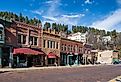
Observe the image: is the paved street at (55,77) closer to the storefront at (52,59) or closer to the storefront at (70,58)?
the storefront at (52,59)

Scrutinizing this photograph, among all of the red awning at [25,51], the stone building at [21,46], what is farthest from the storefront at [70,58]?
the red awning at [25,51]

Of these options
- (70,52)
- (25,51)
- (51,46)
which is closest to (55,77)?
(25,51)

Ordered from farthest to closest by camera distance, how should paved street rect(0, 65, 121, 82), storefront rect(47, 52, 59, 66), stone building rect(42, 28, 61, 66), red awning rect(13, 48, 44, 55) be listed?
storefront rect(47, 52, 59, 66), stone building rect(42, 28, 61, 66), red awning rect(13, 48, 44, 55), paved street rect(0, 65, 121, 82)

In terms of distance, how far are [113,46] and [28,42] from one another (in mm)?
102424

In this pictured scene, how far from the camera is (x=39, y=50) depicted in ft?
165

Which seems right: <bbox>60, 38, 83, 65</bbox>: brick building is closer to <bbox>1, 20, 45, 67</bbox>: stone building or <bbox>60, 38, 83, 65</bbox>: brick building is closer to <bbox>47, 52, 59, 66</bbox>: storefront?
<bbox>47, 52, 59, 66</bbox>: storefront

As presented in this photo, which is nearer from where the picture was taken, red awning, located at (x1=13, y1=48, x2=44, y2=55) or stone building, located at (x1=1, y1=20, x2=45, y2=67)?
stone building, located at (x1=1, y1=20, x2=45, y2=67)

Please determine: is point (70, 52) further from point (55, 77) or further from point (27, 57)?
point (55, 77)

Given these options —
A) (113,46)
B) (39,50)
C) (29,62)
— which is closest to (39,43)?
(39,50)

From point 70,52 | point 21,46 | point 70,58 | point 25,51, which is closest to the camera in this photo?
point 25,51

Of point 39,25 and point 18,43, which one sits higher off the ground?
point 39,25

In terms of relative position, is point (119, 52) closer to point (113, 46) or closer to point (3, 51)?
point (113, 46)

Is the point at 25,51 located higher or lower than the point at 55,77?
higher

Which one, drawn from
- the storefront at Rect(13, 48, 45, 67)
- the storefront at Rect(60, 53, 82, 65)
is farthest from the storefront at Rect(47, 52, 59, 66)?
the storefront at Rect(60, 53, 82, 65)
